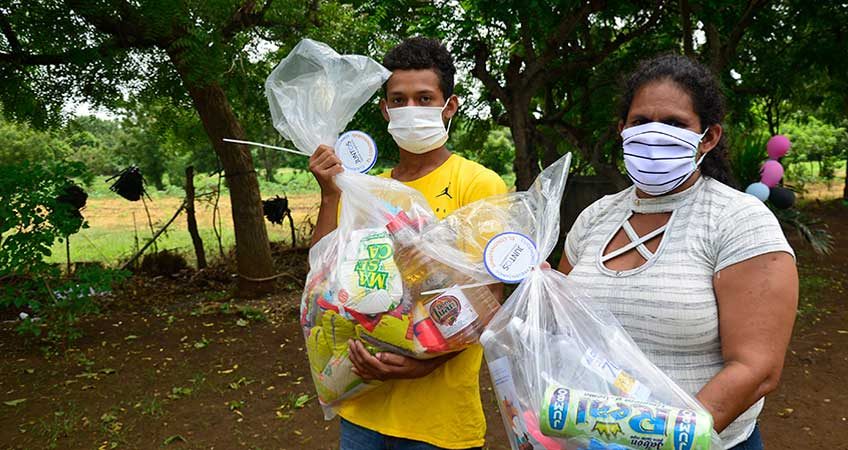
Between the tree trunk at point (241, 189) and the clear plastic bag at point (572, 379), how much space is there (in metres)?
5.05

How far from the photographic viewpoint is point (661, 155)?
4.62ft

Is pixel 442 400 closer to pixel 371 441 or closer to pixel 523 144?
pixel 371 441

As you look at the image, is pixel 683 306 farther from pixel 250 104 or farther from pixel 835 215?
pixel 835 215

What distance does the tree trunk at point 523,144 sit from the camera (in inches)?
284

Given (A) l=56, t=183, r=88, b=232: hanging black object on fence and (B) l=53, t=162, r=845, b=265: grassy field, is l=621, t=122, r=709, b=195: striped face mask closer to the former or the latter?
(A) l=56, t=183, r=88, b=232: hanging black object on fence

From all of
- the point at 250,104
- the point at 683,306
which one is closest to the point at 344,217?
the point at 683,306

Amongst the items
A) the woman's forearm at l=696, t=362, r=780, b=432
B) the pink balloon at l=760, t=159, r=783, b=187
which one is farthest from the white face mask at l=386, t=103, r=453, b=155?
the pink balloon at l=760, t=159, r=783, b=187

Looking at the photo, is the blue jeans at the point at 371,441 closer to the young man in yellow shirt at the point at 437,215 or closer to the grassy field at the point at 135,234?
the young man in yellow shirt at the point at 437,215

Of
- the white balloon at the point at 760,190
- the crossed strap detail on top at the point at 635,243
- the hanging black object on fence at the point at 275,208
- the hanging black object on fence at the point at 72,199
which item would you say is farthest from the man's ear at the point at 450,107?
the hanging black object on fence at the point at 275,208

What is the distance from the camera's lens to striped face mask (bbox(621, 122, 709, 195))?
55.2 inches

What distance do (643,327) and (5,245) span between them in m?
4.86

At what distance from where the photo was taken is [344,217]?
174 cm

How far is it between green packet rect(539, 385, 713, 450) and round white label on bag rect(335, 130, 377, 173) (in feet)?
2.99

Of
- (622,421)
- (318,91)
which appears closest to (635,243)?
(622,421)
